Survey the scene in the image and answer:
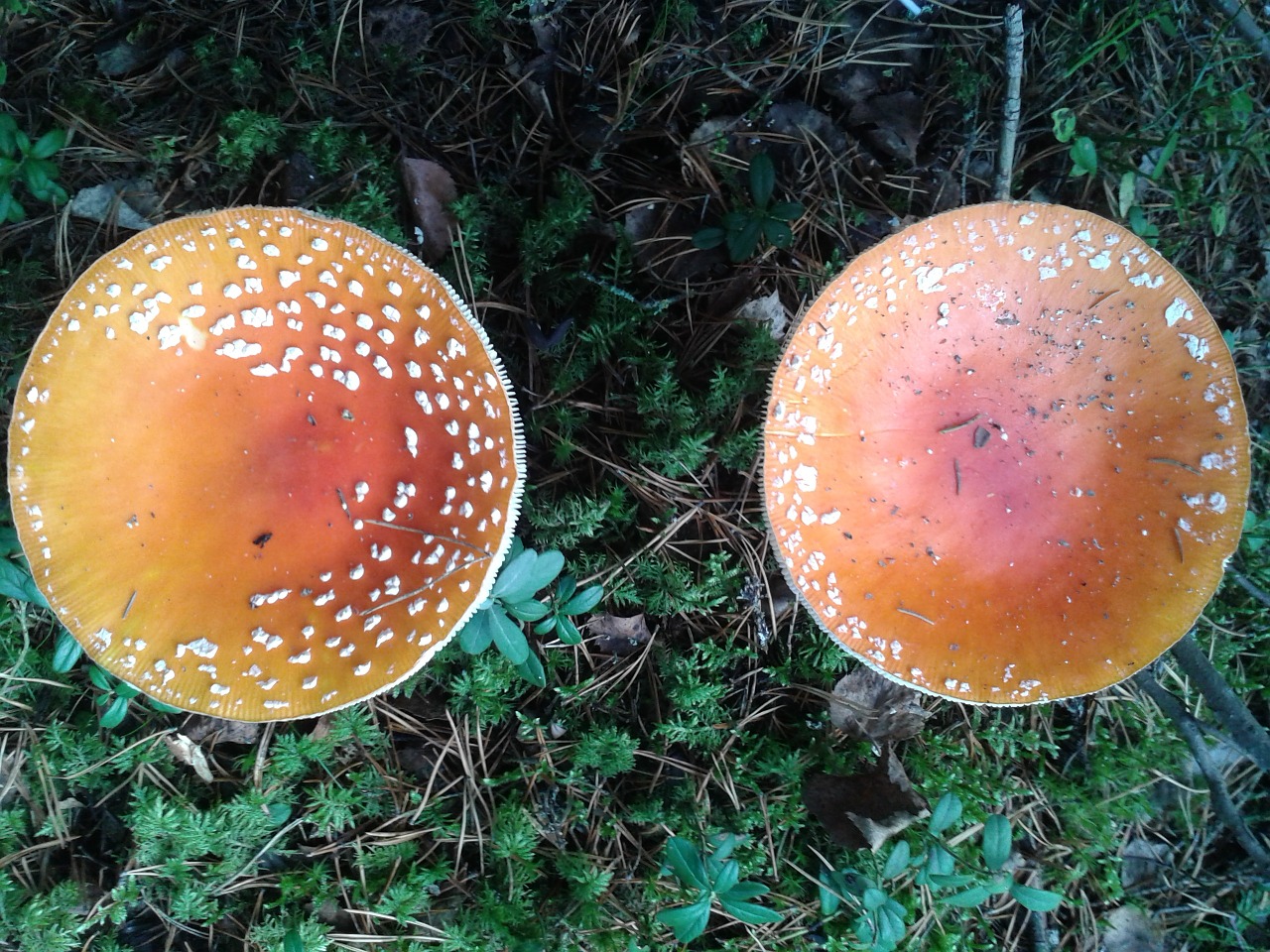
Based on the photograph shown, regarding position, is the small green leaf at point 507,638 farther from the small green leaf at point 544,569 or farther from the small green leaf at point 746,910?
the small green leaf at point 746,910

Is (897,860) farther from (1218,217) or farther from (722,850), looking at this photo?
(1218,217)

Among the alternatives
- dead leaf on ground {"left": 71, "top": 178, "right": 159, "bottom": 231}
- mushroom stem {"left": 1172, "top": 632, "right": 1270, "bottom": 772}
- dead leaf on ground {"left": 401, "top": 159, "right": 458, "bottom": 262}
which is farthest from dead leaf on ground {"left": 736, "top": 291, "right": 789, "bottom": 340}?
dead leaf on ground {"left": 71, "top": 178, "right": 159, "bottom": 231}

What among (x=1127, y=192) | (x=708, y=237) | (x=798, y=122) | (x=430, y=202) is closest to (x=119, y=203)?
(x=430, y=202)

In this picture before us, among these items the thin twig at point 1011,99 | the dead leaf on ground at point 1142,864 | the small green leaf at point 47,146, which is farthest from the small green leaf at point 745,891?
the small green leaf at point 47,146

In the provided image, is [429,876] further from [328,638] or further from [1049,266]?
[1049,266]

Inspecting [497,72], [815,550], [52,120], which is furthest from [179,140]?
[815,550]

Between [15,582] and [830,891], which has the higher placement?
[15,582]
